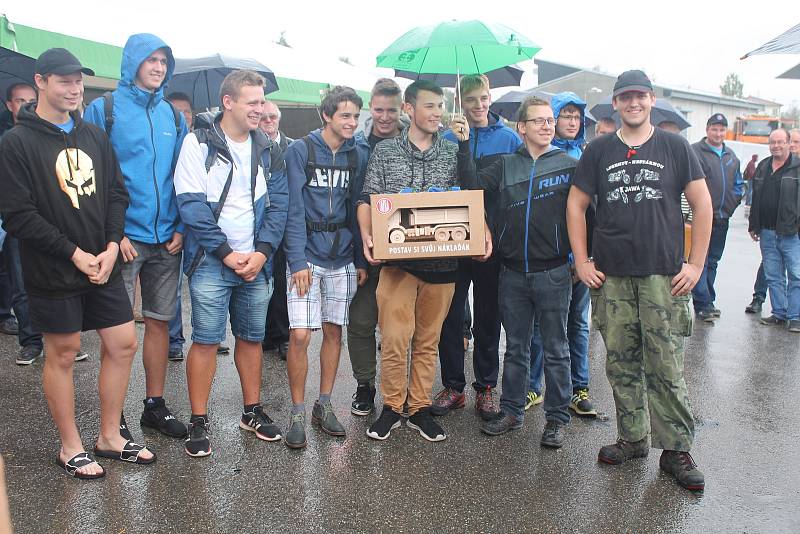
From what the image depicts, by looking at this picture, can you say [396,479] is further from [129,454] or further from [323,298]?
[129,454]

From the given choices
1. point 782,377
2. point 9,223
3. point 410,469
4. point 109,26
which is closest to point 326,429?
point 410,469

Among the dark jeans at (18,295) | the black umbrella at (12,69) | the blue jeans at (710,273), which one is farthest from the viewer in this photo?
the blue jeans at (710,273)

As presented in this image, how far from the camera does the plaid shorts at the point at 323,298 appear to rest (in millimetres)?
4301

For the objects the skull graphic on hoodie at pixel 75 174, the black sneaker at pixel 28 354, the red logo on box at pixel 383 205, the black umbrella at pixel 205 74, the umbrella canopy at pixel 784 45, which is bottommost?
the black sneaker at pixel 28 354

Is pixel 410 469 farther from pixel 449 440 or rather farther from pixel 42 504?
pixel 42 504

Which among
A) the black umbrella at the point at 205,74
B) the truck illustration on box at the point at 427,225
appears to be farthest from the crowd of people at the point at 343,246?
the black umbrella at the point at 205,74

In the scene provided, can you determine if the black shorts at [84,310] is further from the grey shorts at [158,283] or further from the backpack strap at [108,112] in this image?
the backpack strap at [108,112]

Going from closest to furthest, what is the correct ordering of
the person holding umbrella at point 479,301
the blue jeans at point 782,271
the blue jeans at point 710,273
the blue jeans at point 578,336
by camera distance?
the person holding umbrella at point 479,301, the blue jeans at point 578,336, the blue jeans at point 782,271, the blue jeans at point 710,273

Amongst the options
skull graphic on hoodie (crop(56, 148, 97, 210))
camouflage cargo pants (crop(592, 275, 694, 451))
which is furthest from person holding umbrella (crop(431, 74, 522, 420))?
skull graphic on hoodie (crop(56, 148, 97, 210))

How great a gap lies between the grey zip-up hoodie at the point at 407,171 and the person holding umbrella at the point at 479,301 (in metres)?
0.40

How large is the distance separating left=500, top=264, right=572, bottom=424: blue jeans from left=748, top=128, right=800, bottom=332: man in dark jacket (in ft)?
15.2

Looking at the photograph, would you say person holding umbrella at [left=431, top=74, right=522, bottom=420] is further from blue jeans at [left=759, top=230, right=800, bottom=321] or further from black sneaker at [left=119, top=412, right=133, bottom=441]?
blue jeans at [left=759, top=230, right=800, bottom=321]

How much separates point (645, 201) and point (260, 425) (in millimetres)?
2691

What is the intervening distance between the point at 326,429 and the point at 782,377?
4098 mm
